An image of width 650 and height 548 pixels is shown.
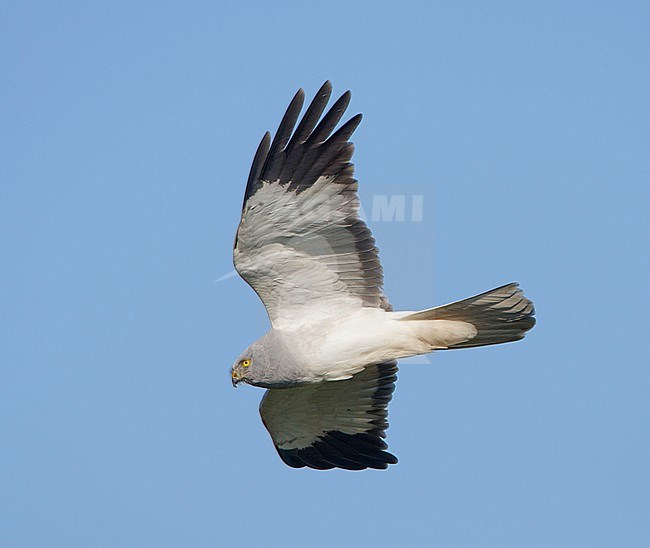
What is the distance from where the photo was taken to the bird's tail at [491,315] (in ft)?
31.4

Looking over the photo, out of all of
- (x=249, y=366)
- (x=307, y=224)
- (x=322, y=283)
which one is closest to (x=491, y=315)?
(x=322, y=283)

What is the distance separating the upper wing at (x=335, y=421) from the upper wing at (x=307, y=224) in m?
1.34

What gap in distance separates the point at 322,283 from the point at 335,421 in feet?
7.00

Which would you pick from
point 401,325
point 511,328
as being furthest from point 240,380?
point 511,328

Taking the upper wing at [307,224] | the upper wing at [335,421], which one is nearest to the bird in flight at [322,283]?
the upper wing at [307,224]

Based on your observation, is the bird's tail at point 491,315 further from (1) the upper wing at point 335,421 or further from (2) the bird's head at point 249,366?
(1) the upper wing at point 335,421

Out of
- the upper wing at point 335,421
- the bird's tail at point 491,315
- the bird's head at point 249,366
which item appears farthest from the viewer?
the upper wing at point 335,421

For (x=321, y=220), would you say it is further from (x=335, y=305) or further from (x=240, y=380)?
(x=240, y=380)

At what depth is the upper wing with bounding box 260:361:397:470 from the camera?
1147 cm

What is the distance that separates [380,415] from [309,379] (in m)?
1.76

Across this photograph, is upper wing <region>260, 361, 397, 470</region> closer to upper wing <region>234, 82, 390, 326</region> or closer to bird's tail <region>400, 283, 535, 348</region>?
upper wing <region>234, 82, 390, 326</region>

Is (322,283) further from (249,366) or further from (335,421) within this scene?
(335,421)

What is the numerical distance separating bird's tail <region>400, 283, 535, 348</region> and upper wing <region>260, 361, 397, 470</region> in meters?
1.61

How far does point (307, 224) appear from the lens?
991cm
